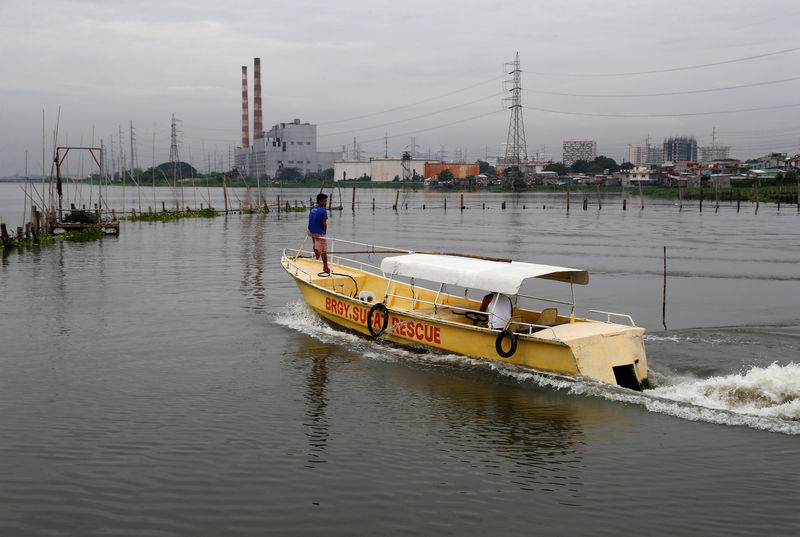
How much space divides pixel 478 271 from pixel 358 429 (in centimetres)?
432

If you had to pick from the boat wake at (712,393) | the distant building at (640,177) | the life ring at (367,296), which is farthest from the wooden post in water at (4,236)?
the distant building at (640,177)

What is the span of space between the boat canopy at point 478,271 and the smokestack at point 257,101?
135439 mm

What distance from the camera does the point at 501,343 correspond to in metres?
11.7

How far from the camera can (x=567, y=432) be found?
9344mm

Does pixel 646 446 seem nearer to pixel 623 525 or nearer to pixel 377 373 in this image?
pixel 623 525

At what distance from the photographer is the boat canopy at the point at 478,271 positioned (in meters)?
11.9

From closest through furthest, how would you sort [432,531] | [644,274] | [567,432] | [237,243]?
[432,531], [567,432], [644,274], [237,243]

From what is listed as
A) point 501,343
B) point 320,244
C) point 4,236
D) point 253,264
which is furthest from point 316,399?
point 4,236

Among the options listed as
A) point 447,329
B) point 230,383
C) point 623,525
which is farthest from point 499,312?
point 623,525

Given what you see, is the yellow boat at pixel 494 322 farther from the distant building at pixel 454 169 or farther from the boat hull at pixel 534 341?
the distant building at pixel 454 169

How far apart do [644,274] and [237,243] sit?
67.7ft

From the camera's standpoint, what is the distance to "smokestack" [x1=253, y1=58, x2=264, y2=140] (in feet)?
460

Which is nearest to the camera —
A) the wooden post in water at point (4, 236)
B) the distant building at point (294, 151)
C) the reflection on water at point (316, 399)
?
the reflection on water at point (316, 399)

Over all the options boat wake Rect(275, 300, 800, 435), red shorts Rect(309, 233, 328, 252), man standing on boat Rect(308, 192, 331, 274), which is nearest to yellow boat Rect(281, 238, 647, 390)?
boat wake Rect(275, 300, 800, 435)
